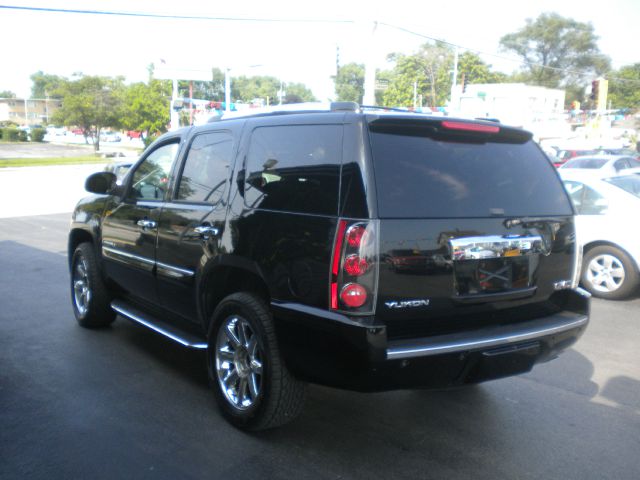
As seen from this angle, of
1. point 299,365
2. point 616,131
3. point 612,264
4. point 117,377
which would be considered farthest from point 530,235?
point 616,131

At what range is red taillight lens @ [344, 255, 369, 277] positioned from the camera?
3.11 m

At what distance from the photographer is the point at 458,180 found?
11.5 feet

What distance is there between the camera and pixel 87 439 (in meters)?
3.71

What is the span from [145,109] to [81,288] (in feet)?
158

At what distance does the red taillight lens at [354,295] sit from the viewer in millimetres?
3105

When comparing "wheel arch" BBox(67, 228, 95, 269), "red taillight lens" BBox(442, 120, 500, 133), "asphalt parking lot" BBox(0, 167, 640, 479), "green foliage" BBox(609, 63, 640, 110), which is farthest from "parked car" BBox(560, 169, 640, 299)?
"green foliage" BBox(609, 63, 640, 110)

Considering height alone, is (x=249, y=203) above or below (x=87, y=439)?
above

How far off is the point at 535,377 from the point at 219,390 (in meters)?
2.52

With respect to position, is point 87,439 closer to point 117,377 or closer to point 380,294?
point 117,377

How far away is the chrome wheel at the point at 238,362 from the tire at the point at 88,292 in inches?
87.7

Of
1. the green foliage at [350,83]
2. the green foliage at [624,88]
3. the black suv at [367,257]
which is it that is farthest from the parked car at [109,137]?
the black suv at [367,257]

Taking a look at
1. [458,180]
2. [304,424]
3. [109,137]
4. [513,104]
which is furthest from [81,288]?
[109,137]

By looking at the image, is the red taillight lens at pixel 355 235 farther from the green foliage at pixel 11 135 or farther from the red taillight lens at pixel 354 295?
the green foliage at pixel 11 135

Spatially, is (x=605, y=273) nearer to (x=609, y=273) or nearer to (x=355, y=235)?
(x=609, y=273)
